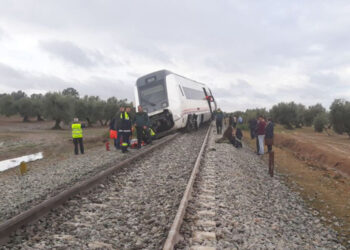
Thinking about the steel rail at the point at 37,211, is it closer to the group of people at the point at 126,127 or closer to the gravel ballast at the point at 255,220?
the gravel ballast at the point at 255,220

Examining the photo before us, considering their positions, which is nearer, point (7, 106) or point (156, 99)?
point (156, 99)

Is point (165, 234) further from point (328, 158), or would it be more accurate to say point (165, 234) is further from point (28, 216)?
point (328, 158)

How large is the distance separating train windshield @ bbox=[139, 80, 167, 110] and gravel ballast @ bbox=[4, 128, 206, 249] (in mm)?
8804

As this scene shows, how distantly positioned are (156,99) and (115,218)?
1155cm

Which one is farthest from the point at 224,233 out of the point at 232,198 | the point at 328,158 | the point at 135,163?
the point at 328,158

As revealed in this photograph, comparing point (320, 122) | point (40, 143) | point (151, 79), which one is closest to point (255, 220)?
point (151, 79)

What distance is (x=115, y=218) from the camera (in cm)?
455

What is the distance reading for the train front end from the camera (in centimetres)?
1555

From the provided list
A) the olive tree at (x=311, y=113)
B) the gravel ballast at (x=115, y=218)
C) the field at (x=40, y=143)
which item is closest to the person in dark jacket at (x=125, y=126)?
the gravel ballast at (x=115, y=218)

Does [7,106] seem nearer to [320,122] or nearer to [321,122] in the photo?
[320,122]

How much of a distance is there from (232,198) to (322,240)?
167cm

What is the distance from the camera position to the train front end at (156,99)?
15.6 meters

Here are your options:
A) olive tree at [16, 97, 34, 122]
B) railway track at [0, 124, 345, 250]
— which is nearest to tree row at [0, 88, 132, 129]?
olive tree at [16, 97, 34, 122]

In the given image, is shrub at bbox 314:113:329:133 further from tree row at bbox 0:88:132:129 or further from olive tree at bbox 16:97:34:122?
olive tree at bbox 16:97:34:122
